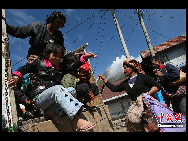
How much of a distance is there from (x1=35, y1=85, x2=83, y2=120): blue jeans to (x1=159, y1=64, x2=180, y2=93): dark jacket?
6.36 feet

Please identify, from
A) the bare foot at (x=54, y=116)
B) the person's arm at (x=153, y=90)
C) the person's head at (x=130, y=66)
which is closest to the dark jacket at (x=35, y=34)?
the bare foot at (x=54, y=116)

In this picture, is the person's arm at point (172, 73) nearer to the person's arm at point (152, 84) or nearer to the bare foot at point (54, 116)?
the person's arm at point (152, 84)

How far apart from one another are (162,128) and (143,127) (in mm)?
263

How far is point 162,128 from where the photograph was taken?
180 cm

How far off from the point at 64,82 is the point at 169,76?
2044 millimetres

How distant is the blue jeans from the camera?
1.70 metres

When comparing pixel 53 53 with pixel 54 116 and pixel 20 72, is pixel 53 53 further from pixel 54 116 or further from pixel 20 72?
pixel 54 116

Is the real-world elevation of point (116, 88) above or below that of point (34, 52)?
below

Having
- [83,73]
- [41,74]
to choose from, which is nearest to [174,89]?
[83,73]

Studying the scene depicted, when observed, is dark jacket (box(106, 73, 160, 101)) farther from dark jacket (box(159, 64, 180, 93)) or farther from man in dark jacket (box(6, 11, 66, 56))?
man in dark jacket (box(6, 11, 66, 56))

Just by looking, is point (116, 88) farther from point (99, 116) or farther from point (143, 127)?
point (143, 127)

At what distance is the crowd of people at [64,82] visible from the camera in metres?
1.79

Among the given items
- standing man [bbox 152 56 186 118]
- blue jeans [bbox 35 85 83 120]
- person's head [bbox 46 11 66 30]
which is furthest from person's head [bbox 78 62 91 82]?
standing man [bbox 152 56 186 118]

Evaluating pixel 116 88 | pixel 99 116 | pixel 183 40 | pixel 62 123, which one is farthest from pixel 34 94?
pixel 183 40
